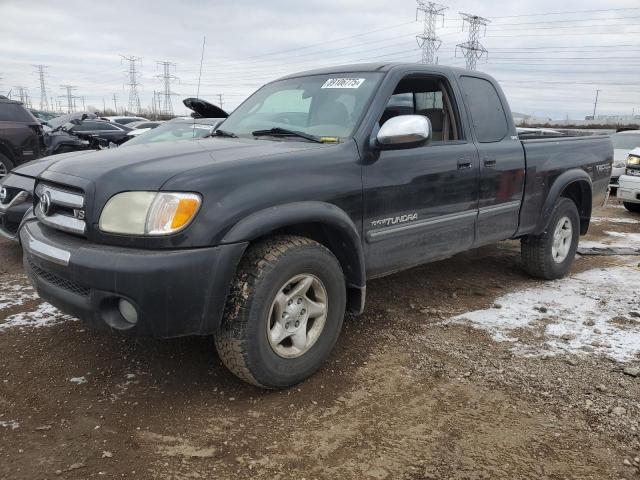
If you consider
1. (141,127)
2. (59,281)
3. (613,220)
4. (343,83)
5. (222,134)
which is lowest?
(613,220)

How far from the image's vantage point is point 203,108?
625 centimetres

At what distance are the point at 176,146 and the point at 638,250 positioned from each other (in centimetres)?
599

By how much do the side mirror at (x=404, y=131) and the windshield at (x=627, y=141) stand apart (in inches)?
456

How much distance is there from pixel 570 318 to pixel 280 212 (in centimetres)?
270

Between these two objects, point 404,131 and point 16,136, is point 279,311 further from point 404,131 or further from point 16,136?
point 16,136

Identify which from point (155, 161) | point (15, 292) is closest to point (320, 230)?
point (155, 161)

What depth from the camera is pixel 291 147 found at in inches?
125

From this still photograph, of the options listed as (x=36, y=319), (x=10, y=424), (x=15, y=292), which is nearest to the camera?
(x=10, y=424)

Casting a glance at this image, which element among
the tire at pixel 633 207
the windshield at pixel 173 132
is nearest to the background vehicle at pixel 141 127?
the windshield at pixel 173 132

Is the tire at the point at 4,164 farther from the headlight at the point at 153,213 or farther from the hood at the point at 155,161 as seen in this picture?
the headlight at the point at 153,213

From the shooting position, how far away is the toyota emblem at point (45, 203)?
2988 millimetres

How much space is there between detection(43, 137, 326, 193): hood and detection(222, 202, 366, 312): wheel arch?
13.5 inches

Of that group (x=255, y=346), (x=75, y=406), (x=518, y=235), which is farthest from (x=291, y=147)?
(x=518, y=235)

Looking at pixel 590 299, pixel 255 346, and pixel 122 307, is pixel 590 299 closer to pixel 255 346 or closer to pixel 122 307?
pixel 255 346
